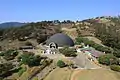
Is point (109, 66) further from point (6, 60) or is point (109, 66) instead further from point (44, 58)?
point (6, 60)

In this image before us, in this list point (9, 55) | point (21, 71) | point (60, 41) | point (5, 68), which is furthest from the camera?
point (60, 41)

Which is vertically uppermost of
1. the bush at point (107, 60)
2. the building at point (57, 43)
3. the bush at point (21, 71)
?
the building at point (57, 43)

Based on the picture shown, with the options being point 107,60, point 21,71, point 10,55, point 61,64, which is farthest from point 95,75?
point 10,55

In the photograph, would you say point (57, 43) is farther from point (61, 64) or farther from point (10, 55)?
point (61, 64)

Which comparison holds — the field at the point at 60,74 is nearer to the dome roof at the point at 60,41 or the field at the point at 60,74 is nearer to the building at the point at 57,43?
the building at the point at 57,43

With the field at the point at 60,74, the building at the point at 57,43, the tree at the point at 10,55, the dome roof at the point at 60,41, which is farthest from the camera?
the dome roof at the point at 60,41

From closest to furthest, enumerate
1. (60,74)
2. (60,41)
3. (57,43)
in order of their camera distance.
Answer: (60,74) → (57,43) → (60,41)

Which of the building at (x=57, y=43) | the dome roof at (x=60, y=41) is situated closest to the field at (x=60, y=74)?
the building at (x=57, y=43)

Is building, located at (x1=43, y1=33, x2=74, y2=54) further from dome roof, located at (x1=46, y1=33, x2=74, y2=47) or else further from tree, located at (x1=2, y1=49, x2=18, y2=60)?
tree, located at (x1=2, y1=49, x2=18, y2=60)

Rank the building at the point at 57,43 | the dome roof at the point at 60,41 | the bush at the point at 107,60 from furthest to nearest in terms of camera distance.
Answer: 1. the dome roof at the point at 60,41
2. the building at the point at 57,43
3. the bush at the point at 107,60

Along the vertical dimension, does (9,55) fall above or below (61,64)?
above

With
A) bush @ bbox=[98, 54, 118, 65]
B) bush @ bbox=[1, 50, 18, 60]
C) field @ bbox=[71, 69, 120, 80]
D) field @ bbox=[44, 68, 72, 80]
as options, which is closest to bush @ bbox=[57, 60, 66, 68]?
field @ bbox=[44, 68, 72, 80]

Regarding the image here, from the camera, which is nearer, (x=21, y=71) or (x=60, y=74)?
(x=60, y=74)
